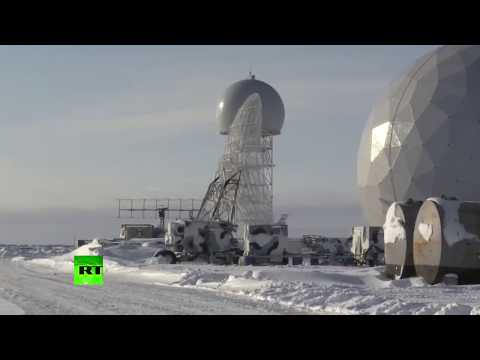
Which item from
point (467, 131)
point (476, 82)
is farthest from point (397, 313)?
point (476, 82)

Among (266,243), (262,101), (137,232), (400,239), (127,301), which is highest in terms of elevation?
(262,101)

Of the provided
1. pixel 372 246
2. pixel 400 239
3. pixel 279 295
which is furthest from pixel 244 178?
pixel 279 295

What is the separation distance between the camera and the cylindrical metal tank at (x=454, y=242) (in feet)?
71.5

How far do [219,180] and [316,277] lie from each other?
38.9m

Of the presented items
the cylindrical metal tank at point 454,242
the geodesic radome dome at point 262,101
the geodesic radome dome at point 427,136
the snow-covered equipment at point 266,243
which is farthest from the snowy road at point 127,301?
the geodesic radome dome at point 262,101

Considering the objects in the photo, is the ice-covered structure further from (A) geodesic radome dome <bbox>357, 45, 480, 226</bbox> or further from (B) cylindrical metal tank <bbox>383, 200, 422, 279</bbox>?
(B) cylindrical metal tank <bbox>383, 200, 422, 279</bbox>

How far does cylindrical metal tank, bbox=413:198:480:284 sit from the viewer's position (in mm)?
21781

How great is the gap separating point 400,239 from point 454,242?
2945 mm

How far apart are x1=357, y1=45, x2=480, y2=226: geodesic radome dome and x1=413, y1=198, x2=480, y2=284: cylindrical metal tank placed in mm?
14147

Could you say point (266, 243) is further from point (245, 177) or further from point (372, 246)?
point (245, 177)

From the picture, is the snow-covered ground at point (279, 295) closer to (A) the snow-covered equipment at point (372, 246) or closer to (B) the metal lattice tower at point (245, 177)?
(A) the snow-covered equipment at point (372, 246)

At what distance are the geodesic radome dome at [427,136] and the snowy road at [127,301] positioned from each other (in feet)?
69.3

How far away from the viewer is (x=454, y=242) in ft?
71.4

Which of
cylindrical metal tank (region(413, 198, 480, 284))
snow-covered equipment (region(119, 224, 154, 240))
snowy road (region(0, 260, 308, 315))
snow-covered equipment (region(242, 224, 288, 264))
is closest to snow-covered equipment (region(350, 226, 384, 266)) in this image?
snow-covered equipment (region(242, 224, 288, 264))
